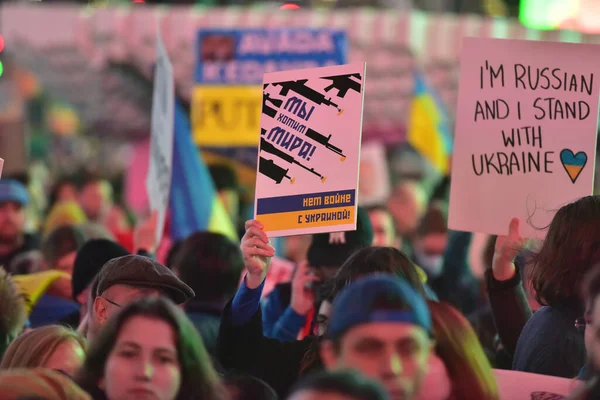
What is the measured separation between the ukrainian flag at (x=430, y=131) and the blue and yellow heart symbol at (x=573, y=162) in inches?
457

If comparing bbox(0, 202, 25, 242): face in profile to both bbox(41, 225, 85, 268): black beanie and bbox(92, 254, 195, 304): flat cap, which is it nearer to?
bbox(41, 225, 85, 268): black beanie

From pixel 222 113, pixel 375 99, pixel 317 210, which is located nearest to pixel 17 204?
pixel 222 113

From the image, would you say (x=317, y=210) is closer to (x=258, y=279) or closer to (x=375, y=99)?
(x=258, y=279)

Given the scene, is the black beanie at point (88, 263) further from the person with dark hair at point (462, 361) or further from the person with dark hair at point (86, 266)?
the person with dark hair at point (462, 361)

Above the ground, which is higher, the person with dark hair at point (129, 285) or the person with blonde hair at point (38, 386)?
the person with dark hair at point (129, 285)

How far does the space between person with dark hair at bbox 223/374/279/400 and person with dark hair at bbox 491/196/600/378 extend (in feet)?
3.39

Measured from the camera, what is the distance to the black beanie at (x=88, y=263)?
6.58 m

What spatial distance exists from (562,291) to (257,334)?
1188 millimetres

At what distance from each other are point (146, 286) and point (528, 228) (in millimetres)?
1816

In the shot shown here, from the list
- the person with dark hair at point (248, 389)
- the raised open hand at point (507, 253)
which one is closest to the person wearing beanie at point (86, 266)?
the raised open hand at point (507, 253)

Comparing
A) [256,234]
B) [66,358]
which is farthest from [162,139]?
[66,358]

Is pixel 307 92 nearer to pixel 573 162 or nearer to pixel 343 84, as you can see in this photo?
pixel 343 84

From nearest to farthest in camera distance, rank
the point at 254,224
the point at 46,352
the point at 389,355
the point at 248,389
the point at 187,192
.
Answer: the point at 389,355, the point at 248,389, the point at 46,352, the point at 254,224, the point at 187,192

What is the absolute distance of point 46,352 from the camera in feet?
16.3
